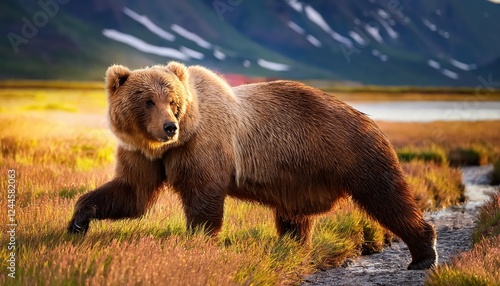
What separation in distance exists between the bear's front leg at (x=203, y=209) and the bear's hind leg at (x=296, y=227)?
51.3 inches

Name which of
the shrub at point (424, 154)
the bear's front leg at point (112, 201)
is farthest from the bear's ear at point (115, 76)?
the shrub at point (424, 154)

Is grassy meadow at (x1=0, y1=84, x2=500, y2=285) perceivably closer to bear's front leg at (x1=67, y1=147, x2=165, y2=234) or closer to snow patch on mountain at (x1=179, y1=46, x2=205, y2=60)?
bear's front leg at (x1=67, y1=147, x2=165, y2=234)

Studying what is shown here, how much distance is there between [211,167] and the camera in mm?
6652

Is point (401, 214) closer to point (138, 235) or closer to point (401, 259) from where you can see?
point (401, 259)

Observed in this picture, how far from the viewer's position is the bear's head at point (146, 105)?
637 cm

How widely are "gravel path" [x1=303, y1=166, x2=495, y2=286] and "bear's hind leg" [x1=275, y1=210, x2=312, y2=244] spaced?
0.44m

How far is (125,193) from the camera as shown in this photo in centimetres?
684

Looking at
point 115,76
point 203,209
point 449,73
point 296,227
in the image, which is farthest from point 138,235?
point 449,73

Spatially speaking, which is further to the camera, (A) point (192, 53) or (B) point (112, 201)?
(A) point (192, 53)

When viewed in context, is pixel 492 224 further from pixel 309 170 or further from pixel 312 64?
pixel 312 64

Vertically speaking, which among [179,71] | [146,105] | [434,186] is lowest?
[434,186]

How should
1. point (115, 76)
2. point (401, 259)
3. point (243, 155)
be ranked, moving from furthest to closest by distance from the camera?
point (401, 259)
point (243, 155)
point (115, 76)

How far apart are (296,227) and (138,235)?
6.30 feet

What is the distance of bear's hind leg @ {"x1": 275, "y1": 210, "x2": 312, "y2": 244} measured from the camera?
309 inches
